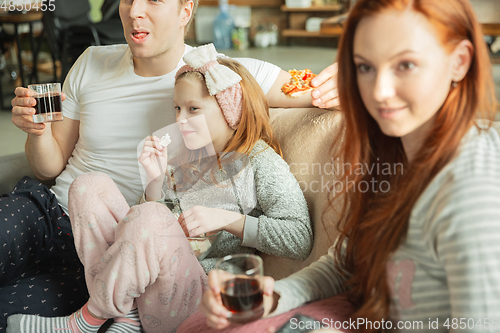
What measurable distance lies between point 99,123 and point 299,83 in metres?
0.61

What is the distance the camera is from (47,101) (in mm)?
1230

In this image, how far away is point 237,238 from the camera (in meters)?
1.13

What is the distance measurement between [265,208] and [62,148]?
73 centimetres

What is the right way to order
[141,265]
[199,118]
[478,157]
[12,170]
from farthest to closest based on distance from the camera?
1. [12,170]
2. [199,118]
3. [141,265]
4. [478,157]

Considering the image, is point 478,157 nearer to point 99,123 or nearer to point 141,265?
point 141,265

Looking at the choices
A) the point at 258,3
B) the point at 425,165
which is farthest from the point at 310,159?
the point at 258,3

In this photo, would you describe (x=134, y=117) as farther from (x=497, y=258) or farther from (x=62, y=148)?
(x=497, y=258)

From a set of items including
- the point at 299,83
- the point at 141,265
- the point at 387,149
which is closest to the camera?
the point at 387,149

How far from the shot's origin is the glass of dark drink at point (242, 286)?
2.19ft

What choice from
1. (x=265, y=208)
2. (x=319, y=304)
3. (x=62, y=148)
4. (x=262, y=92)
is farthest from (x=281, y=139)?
(x=62, y=148)

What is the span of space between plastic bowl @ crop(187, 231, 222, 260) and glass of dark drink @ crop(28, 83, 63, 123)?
1.72ft

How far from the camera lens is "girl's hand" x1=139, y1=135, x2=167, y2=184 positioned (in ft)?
3.87

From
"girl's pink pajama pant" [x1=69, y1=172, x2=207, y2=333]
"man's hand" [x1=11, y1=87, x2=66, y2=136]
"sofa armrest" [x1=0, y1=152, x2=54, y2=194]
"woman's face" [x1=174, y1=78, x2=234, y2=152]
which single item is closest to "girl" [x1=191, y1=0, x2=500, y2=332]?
"girl's pink pajama pant" [x1=69, y1=172, x2=207, y2=333]

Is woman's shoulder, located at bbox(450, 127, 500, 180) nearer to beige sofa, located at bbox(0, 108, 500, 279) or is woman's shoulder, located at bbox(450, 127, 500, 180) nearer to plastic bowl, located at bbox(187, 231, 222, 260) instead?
beige sofa, located at bbox(0, 108, 500, 279)
